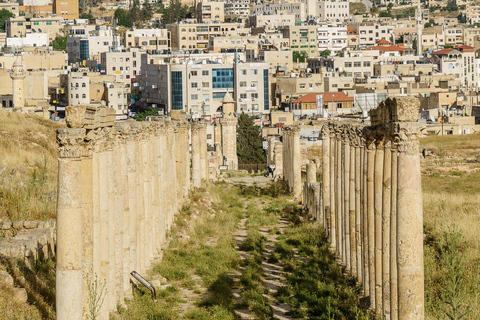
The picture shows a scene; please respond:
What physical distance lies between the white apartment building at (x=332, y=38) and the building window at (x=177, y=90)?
2694 inches

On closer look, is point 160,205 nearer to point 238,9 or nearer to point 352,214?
point 352,214

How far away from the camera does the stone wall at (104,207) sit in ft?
42.6

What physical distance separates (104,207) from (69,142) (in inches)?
88.3

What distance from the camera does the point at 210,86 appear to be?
9062cm

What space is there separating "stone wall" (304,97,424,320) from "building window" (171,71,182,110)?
211 ft

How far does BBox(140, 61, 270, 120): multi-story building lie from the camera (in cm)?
8944

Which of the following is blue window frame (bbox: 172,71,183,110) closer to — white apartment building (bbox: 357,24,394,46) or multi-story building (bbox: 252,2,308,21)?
white apartment building (bbox: 357,24,394,46)

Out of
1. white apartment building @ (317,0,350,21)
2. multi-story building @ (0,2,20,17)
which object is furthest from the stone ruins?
white apartment building @ (317,0,350,21)

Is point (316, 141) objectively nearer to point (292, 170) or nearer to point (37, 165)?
point (292, 170)

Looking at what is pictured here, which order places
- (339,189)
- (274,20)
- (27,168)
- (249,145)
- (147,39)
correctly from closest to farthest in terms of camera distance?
(339,189)
(27,168)
(249,145)
(147,39)
(274,20)

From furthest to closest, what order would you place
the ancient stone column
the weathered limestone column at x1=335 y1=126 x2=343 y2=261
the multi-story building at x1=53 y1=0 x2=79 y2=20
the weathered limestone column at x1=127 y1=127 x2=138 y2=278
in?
the multi-story building at x1=53 y1=0 x2=79 y2=20 → the weathered limestone column at x1=335 y1=126 x2=343 y2=261 → the ancient stone column → the weathered limestone column at x1=127 y1=127 x2=138 y2=278

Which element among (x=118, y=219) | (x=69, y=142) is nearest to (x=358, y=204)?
(x=118, y=219)

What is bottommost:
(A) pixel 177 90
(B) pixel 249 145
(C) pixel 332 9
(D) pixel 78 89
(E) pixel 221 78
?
(B) pixel 249 145

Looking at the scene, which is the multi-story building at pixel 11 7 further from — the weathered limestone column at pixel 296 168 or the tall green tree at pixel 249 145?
the weathered limestone column at pixel 296 168
